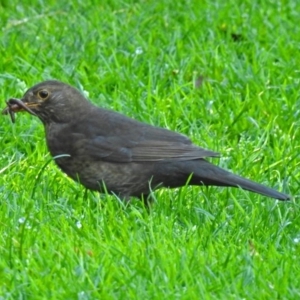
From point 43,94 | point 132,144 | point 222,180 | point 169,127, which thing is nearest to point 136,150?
point 132,144

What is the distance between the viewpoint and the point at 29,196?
19.3ft

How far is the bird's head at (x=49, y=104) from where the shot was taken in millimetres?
6227

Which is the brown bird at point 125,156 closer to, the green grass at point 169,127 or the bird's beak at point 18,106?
the bird's beak at point 18,106

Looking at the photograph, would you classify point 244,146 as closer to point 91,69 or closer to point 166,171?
point 166,171

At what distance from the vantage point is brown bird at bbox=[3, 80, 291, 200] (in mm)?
5941

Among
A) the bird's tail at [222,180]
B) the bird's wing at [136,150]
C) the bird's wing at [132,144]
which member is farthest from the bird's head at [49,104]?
the bird's tail at [222,180]

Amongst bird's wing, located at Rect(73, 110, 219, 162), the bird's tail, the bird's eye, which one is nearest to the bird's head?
the bird's eye

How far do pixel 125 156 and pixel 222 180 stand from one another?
0.58 m

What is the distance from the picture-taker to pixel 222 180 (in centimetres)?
581

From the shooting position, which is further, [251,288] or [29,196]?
[29,196]

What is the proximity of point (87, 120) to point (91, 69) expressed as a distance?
175 cm

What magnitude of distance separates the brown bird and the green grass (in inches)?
4.8

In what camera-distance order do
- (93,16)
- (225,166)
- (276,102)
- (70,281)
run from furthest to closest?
(93,16), (276,102), (225,166), (70,281)

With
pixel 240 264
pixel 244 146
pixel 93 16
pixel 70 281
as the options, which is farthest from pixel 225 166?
pixel 93 16
